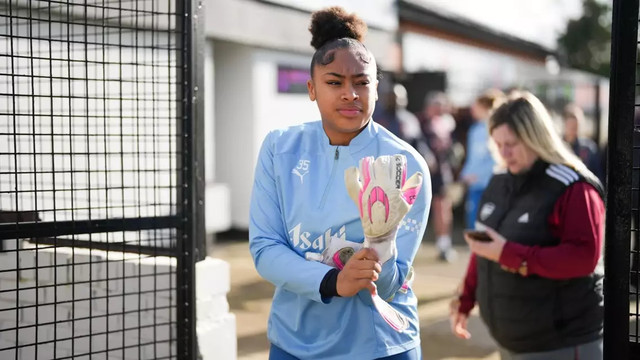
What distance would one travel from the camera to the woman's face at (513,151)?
344cm

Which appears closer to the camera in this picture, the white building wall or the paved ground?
the paved ground

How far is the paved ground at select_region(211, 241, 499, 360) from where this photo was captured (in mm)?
5734

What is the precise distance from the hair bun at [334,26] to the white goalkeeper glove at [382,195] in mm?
537

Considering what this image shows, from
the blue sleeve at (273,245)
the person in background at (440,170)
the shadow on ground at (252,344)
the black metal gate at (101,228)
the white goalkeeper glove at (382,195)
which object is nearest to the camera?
the white goalkeeper glove at (382,195)

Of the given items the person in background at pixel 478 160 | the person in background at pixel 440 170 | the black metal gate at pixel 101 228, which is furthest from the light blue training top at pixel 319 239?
the person in background at pixel 440 170

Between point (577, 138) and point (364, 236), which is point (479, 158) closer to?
point (577, 138)

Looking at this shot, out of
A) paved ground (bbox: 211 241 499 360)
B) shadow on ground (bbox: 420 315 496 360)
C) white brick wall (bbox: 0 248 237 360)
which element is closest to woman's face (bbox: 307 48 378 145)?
white brick wall (bbox: 0 248 237 360)

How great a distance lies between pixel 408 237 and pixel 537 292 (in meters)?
1.33

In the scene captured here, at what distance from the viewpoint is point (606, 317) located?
239 centimetres

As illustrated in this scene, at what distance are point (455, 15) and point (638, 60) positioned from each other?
54.6 ft

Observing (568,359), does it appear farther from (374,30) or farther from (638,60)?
(374,30)

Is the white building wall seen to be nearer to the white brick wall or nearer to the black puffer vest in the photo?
the white brick wall

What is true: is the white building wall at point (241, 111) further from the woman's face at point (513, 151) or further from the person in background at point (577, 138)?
the woman's face at point (513, 151)

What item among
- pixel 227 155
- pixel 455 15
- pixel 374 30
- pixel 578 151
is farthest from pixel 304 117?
pixel 455 15
